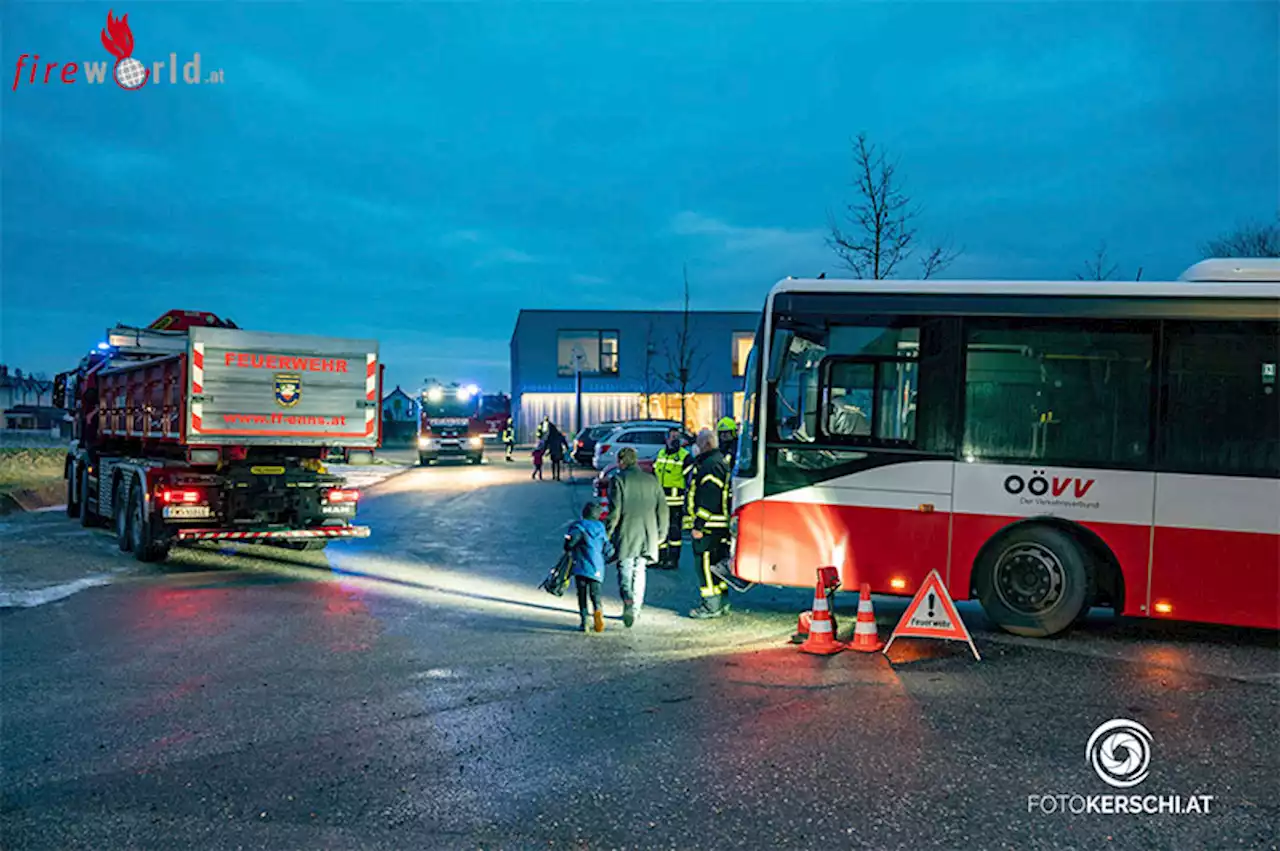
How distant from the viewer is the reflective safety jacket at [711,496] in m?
9.45

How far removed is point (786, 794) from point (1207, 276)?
22.1 feet

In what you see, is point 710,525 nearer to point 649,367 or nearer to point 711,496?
point 711,496

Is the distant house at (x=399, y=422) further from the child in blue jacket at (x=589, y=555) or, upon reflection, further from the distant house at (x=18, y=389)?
the child in blue jacket at (x=589, y=555)

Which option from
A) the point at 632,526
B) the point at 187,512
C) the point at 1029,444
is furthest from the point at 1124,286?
the point at 187,512

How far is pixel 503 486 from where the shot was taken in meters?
27.2

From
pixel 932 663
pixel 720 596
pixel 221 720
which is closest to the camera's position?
pixel 221 720

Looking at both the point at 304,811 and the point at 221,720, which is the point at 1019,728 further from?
the point at 221,720

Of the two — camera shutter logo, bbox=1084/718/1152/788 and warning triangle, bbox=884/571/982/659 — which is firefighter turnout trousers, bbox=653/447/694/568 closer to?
warning triangle, bbox=884/571/982/659

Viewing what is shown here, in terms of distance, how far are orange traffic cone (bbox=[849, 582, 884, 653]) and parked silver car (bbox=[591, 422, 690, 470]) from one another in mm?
19171

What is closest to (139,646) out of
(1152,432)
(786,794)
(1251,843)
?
(786,794)

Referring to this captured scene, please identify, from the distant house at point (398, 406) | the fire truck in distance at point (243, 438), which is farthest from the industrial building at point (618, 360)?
the fire truck in distance at point (243, 438)

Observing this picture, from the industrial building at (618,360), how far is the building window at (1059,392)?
49.3 m

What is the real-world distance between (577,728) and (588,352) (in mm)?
54215

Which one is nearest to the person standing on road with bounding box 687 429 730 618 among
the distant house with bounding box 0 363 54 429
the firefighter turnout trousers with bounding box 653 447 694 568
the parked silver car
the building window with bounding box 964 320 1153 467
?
the building window with bounding box 964 320 1153 467
